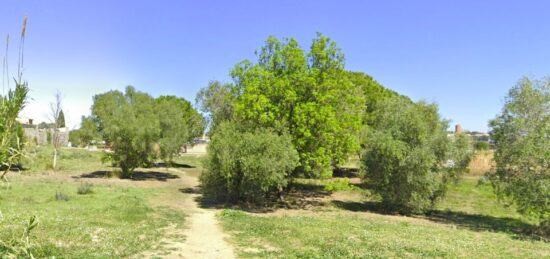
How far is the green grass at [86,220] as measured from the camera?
487 inches

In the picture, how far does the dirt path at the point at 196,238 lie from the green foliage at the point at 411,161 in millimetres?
10863

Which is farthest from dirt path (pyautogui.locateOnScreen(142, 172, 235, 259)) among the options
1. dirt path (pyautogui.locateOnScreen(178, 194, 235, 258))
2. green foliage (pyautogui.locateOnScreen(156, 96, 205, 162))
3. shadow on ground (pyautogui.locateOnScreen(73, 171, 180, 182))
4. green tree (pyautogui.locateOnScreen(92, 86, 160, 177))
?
shadow on ground (pyautogui.locateOnScreen(73, 171, 180, 182))

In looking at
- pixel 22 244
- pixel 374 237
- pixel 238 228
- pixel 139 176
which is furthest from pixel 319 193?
pixel 22 244

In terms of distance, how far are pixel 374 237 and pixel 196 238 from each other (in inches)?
283

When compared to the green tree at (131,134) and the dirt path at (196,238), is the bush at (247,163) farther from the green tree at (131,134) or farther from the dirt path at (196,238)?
the green tree at (131,134)

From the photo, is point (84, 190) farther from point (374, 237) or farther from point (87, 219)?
point (374, 237)

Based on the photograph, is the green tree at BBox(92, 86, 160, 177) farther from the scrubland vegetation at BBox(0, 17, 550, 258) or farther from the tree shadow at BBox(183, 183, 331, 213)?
the tree shadow at BBox(183, 183, 331, 213)

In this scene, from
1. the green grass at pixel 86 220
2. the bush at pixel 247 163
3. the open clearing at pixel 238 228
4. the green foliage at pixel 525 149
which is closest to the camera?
the green grass at pixel 86 220

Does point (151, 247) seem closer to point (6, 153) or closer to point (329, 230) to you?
point (329, 230)

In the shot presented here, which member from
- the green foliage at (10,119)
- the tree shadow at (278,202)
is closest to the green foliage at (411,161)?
the tree shadow at (278,202)

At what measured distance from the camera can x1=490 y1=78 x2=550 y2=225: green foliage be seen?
789 inches

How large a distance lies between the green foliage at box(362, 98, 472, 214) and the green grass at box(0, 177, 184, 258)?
12838 mm

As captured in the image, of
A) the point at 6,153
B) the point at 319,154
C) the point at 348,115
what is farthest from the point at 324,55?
the point at 6,153

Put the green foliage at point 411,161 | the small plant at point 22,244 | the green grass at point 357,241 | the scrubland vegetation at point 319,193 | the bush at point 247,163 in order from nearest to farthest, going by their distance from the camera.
Result: 1. the small plant at point 22,244
2. the green grass at point 357,241
3. the scrubland vegetation at point 319,193
4. the bush at point 247,163
5. the green foliage at point 411,161
